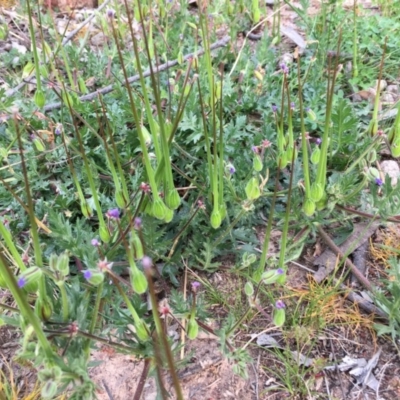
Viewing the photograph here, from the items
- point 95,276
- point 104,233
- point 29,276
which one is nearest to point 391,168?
point 104,233

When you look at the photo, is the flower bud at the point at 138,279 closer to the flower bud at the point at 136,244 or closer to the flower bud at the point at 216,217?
the flower bud at the point at 136,244

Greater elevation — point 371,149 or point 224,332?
point 371,149

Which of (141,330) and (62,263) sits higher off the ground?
(62,263)

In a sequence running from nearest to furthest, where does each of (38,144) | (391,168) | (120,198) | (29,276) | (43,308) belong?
(29,276)
(43,308)
(120,198)
(38,144)
(391,168)

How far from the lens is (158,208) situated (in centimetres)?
143

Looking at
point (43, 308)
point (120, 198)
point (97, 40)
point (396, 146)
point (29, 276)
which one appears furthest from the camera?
point (97, 40)

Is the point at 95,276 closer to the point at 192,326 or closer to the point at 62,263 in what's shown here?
the point at 62,263

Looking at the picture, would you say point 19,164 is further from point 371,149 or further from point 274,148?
point 371,149

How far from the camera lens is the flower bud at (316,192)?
150 centimetres

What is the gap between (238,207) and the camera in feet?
5.66

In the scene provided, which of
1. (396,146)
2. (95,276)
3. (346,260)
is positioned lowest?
(346,260)

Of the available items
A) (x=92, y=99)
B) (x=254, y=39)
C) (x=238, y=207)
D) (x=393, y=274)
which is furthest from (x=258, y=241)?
(x=254, y=39)

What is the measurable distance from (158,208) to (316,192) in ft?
1.68

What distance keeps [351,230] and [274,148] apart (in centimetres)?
48
